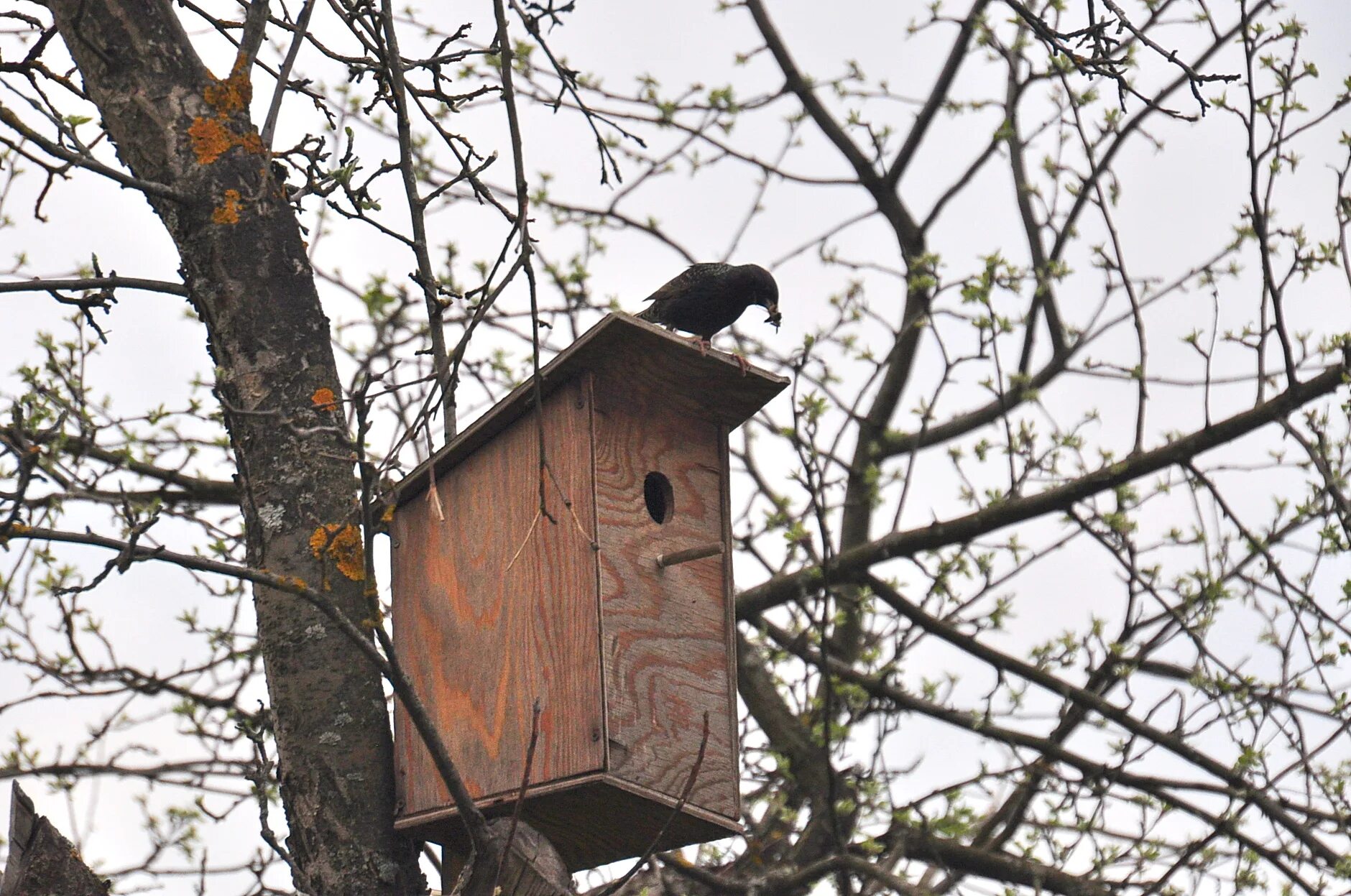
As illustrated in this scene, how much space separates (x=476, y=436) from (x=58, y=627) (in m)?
2.38

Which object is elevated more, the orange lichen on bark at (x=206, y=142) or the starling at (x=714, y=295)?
the starling at (x=714, y=295)

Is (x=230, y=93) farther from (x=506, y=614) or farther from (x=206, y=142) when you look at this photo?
(x=506, y=614)

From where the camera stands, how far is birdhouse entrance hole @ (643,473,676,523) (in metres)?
3.23

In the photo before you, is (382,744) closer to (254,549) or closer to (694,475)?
(254,549)

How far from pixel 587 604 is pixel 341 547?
0.45 metres

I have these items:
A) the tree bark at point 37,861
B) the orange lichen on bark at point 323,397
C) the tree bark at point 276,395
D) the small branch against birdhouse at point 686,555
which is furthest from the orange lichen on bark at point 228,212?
the tree bark at point 37,861

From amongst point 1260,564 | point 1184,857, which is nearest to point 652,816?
point 1184,857

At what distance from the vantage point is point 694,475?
332cm

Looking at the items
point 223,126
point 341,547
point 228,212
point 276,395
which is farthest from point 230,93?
point 341,547

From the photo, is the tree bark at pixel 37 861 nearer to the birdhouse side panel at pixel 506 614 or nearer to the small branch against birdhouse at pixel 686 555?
the birdhouse side panel at pixel 506 614

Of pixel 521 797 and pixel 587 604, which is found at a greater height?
pixel 587 604

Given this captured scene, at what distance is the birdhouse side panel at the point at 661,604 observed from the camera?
2.88m

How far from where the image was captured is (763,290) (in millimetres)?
4660

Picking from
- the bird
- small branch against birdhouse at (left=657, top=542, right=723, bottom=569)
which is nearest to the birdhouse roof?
small branch against birdhouse at (left=657, top=542, right=723, bottom=569)
